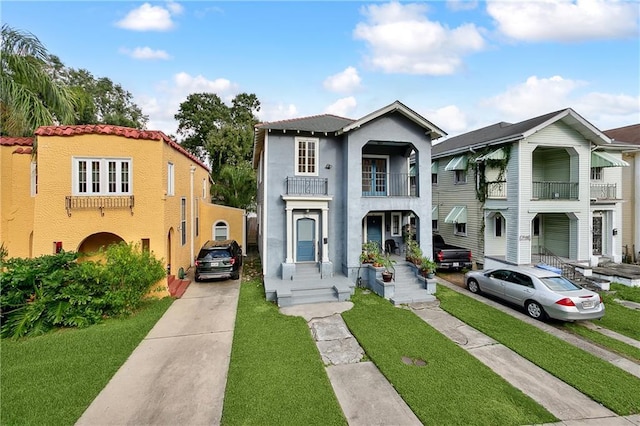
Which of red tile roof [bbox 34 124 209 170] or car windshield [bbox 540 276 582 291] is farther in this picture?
red tile roof [bbox 34 124 209 170]

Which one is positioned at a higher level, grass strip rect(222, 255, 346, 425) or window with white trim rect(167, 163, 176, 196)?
window with white trim rect(167, 163, 176, 196)

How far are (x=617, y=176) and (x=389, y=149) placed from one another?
592 inches

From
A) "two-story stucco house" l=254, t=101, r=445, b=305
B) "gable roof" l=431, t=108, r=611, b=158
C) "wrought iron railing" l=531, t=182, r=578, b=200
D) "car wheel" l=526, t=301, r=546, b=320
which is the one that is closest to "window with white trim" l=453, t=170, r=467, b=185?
"gable roof" l=431, t=108, r=611, b=158

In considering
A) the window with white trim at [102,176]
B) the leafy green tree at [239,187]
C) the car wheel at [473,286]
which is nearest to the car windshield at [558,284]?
the car wheel at [473,286]

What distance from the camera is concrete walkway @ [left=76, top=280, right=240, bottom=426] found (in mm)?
4961

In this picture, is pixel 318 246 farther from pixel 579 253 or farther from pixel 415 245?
pixel 579 253

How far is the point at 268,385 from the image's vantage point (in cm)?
570

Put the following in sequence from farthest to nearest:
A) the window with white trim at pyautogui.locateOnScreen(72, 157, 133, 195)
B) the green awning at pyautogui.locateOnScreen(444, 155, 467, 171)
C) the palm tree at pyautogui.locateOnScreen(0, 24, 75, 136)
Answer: the green awning at pyautogui.locateOnScreen(444, 155, 467, 171), the window with white trim at pyautogui.locateOnScreen(72, 157, 133, 195), the palm tree at pyautogui.locateOnScreen(0, 24, 75, 136)

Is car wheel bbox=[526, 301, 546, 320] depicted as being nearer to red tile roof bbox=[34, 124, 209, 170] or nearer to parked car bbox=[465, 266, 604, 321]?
parked car bbox=[465, 266, 604, 321]

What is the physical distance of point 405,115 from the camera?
13.0 meters

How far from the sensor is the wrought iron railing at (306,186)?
12.6m

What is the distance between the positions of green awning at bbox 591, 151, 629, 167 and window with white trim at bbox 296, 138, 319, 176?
621 inches

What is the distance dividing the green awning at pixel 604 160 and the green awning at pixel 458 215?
7101 millimetres

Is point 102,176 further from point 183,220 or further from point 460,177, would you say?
point 460,177
